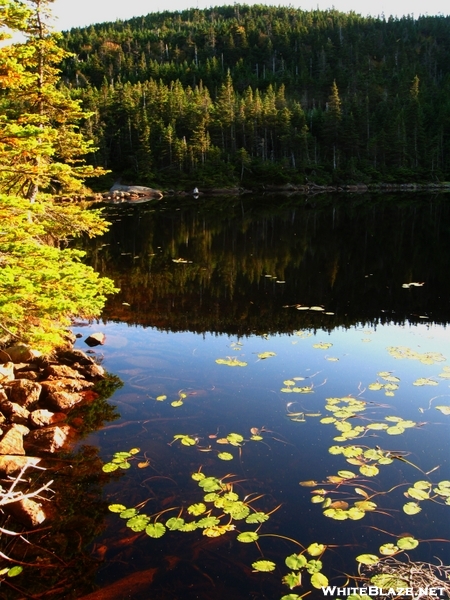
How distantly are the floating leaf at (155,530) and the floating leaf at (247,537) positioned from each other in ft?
3.31

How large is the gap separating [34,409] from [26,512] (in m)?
3.60

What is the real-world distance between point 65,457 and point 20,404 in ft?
7.13

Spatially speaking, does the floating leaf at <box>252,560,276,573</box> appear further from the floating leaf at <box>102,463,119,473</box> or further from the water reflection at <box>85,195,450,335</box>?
the water reflection at <box>85,195,450,335</box>

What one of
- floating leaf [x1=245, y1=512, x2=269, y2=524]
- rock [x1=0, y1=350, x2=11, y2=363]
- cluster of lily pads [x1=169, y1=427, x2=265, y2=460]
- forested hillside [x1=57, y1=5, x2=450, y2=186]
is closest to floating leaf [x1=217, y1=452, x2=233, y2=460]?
cluster of lily pads [x1=169, y1=427, x2=265, y2=460]

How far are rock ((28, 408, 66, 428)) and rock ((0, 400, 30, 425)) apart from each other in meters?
0.11

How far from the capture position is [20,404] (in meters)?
10.4

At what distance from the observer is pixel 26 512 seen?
709 centimetres

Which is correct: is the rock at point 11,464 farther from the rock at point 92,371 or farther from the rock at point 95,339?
the rock at point 95,339

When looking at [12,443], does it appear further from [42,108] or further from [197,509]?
[42,108]

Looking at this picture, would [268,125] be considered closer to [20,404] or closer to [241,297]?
[241,297]

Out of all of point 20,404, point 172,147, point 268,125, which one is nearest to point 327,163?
point 268,125

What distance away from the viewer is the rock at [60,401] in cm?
1051

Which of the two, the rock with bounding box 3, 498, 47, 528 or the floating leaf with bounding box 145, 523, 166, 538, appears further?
the rock with bounding box 3, 498, 47, 528

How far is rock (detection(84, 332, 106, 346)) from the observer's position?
577 inches
